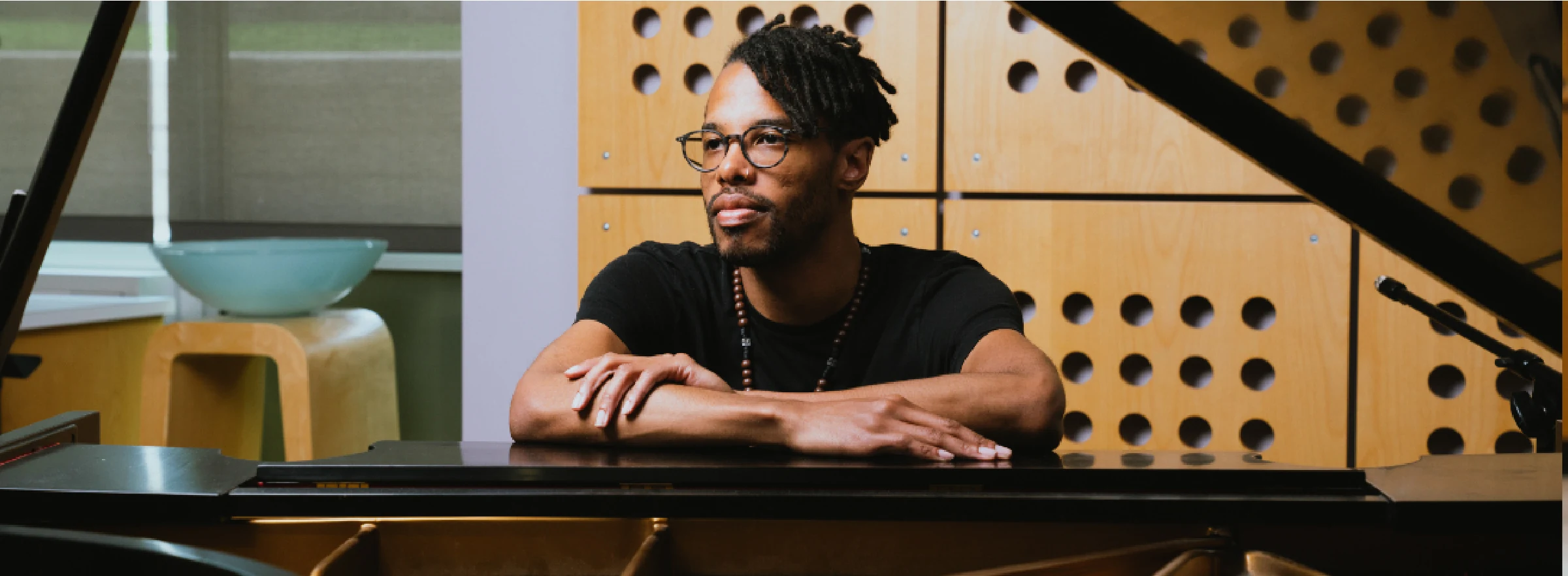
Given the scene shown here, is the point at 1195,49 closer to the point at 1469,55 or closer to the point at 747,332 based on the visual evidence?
the point at 1469,55


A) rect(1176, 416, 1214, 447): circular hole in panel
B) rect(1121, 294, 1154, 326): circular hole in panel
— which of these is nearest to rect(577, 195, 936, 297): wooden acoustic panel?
rect(1121, 294, 1154, 326): circular hole in panel

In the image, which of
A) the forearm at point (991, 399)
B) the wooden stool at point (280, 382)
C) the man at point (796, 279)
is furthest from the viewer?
the wooden stool at point (280, 382)

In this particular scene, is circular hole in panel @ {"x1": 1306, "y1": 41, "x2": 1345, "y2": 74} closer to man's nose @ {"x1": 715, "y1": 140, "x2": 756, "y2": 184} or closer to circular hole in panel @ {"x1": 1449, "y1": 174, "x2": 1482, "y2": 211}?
circular hole in panel @ {"x1": 1449, "y1": 174, "x2": 1482, "y2": 211}

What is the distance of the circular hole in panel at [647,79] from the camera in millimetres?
2434

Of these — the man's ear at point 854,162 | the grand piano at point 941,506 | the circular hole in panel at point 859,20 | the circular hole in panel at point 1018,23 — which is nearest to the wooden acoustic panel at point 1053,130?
the circular hole in panel at point 1018,23

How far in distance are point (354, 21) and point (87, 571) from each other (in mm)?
3239

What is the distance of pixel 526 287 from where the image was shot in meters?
2.50

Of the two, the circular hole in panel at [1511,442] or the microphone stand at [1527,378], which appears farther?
the circular hole in panel at [1511,442]

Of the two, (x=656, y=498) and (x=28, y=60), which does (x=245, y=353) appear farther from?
(x=656, y=498)

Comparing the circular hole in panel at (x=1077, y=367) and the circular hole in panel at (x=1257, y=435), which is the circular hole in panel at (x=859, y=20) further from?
the circular hole in panel at (x=1257, y=435)

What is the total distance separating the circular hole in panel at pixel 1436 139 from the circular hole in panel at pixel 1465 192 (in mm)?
26

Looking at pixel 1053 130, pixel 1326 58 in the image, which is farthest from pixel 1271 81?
pixel 1053 130

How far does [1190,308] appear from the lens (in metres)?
2.39

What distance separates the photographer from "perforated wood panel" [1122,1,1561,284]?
2.67ft
